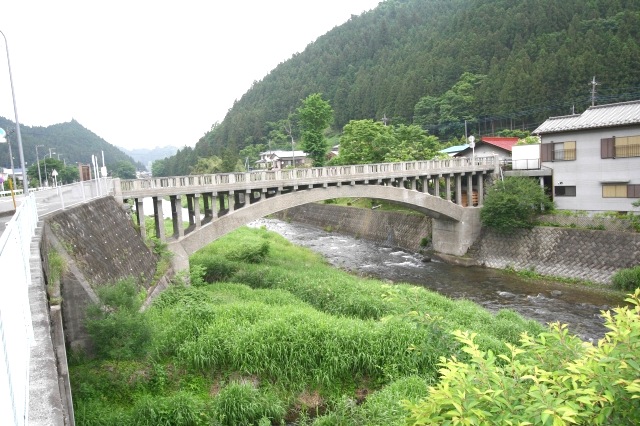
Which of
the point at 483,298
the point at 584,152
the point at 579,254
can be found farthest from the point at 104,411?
the point at 584,152

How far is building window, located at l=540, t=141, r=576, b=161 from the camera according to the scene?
2864 centimetres

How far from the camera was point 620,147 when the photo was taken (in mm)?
26062

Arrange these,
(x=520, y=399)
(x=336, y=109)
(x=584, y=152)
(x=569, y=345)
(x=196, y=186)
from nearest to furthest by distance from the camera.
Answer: (x=520, y=399), (x=569, y=345), (x=196, y=186), (x=584, y=152), (x=336, y=109)

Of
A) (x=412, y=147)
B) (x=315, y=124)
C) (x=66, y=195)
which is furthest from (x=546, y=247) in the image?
(x=315, y=124)

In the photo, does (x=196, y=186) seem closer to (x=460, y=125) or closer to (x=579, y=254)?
(x=579, y=254)

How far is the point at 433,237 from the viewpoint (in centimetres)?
3575

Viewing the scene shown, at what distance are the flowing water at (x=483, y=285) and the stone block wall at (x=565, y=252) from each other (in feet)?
4.14

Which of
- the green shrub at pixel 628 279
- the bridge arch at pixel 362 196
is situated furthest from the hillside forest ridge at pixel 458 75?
the green shrub at pixel 628 279

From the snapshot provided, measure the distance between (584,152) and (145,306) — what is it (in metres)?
26.7

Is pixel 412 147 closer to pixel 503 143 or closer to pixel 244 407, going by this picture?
pixel 503 143

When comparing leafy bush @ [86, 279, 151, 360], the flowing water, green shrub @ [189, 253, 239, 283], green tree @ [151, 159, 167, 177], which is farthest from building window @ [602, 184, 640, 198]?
green tree @ [151, 159, 167, 177]

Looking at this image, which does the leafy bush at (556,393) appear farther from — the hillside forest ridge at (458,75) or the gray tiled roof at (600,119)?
the hillside forest ridge at (458,75)

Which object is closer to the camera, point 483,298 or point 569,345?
point 569,345

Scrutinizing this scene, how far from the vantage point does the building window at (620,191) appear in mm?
25797
